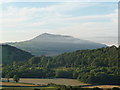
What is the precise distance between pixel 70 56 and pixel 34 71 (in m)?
30.8

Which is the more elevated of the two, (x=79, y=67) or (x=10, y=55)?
(x=10, y=55)

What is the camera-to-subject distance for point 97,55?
300ft

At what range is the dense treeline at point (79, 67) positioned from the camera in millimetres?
61156

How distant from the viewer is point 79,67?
80.2 meters

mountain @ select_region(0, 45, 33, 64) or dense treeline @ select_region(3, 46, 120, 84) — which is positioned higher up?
mountain @ select_region(0, 45, 33, 64)

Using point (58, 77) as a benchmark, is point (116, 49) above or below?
above

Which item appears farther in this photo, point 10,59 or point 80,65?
point 10,59

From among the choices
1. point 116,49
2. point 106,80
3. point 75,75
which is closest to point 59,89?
point 106,80

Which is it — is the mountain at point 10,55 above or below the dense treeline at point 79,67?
above

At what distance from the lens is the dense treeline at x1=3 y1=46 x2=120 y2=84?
201ft

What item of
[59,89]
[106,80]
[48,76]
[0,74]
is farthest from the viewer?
[48,76]

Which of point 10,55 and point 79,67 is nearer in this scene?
point 79,67

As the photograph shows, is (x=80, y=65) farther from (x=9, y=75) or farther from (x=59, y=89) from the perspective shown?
(x=59, y=89)

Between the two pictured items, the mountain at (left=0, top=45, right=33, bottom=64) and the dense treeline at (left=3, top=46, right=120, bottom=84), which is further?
the mountain at (left=0, top=45, right=33, bottom=64)
